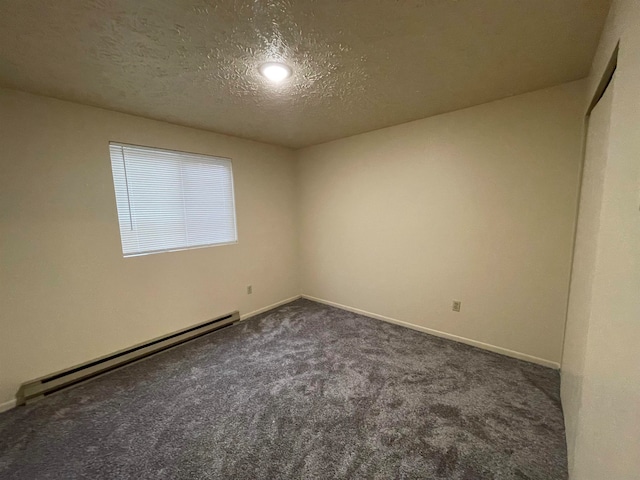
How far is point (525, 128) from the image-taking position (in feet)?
6.98

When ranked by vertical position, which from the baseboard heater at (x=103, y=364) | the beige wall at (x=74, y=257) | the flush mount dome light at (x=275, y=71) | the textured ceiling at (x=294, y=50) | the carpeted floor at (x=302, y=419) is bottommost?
the carpeted floor at (x=302, y=419)

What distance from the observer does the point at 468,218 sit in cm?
247

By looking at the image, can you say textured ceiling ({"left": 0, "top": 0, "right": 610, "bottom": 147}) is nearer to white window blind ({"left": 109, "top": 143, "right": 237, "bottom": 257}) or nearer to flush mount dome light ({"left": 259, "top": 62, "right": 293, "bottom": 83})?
flush mount dome light ({"left": 259, "top": 62, "right": 293, "bottom": 83})

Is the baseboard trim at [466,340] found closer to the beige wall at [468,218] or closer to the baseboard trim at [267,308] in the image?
the beige wall at [468,218]

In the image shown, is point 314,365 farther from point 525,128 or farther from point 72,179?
point 525,128

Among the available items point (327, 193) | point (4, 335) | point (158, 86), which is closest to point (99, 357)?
point (4, 335)

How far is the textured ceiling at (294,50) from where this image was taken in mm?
1177

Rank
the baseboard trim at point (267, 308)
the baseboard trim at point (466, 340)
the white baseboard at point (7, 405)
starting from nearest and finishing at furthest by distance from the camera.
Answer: the white baseboard at point (7, 405) < the baseboard trim at point (466, 340) < the baseboard trim at point (267, 308)

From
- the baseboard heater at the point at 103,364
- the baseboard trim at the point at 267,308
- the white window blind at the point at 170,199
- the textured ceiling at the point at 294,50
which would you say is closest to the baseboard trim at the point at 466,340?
the baseboard trim at the point at 267,308

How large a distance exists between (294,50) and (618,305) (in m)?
1.84

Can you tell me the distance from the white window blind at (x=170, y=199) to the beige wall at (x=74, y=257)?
0.09 metres

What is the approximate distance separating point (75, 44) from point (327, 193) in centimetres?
266

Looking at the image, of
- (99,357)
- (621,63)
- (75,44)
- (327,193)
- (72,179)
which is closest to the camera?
(621,63)

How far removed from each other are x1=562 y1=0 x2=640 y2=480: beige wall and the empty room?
1 cm
